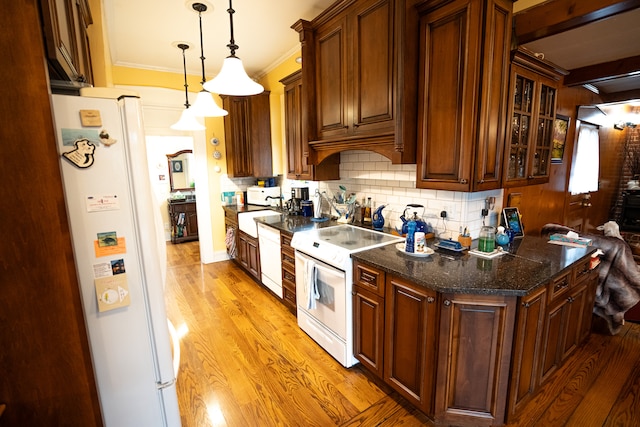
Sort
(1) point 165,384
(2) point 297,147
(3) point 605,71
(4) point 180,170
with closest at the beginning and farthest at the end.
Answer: (1) point 165,384 → (3) point 605,71 → (2) point 297,147 → (4) point 180,170

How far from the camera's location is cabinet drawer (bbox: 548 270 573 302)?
174cm

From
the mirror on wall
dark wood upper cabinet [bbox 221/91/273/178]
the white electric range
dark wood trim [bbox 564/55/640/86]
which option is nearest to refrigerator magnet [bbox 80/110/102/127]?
the white electric range

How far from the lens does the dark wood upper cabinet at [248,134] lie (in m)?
4.23

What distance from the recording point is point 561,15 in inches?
71.1

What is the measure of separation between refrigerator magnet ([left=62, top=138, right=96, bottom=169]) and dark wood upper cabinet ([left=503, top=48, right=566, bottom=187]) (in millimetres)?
2299

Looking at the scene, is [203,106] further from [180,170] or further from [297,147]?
[180,170]

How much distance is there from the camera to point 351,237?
2.58 metres

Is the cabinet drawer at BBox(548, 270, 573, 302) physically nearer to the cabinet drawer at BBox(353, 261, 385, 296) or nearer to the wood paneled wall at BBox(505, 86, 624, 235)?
the wood paneled wall at BBox(505, 86, 624, 235)

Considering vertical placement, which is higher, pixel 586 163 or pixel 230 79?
pixel 230 79

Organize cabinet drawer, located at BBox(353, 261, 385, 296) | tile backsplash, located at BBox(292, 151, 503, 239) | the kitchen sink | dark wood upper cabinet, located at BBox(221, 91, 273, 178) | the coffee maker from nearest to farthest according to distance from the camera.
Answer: cabinet drawer, located at BBox(353, 261, 385, 296)
tile backsplash, located at BBox(292, 151, 503, 239)
the kitchen sink
the coffee maker
dark wood upper cabinet, located at BBox(221, 91, 273, 178)

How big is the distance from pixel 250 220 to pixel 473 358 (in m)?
2.79

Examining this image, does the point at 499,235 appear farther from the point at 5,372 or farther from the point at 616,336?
the point at 5,372

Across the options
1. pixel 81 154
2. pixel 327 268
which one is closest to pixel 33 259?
pixel 81 154

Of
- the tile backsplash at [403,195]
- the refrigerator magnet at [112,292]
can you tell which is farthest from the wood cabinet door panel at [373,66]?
the refrigerator magnet at [112,292]
